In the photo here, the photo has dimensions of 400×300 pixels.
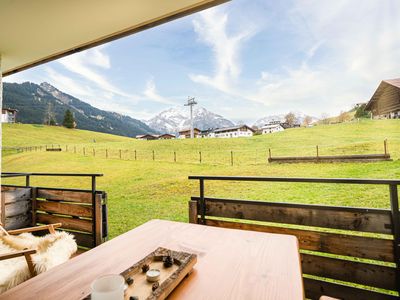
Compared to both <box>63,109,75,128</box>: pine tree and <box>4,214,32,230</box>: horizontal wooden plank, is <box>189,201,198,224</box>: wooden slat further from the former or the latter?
<box>63,109,75,128</box>: pine tree

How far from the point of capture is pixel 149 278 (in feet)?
2.34

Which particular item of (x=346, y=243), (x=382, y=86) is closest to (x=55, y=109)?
(x=382, y=86)

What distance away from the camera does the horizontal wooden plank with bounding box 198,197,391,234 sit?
1388 mm

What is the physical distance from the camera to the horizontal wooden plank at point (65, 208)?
2.58 meters

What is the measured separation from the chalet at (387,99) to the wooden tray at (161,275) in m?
5.05

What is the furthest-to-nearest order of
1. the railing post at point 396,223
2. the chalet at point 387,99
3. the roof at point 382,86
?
the roof at point 382,86
the chalet at point 387,99
the railing post at point 396,223

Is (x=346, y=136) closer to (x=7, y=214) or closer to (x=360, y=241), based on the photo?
(x=360, y=241)

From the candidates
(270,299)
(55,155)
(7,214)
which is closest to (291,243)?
(270,299)

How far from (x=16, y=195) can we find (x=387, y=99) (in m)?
6.58

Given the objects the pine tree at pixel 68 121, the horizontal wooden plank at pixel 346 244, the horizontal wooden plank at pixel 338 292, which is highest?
the pine tree at pixel 68 121

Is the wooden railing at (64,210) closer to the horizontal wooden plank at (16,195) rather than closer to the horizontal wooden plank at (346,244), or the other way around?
the horizontal wooden plank at (16,195)

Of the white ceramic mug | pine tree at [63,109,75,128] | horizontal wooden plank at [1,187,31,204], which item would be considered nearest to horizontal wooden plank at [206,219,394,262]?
the white ceramic mug

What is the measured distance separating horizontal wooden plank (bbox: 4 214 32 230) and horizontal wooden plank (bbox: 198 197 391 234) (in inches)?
102

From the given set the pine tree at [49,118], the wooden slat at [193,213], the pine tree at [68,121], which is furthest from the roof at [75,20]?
the pine tree at [68,121]
